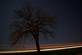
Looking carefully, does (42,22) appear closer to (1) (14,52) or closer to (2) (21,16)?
(2) (21,16)

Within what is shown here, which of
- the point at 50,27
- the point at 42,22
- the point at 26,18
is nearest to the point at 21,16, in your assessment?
the point at 26,18

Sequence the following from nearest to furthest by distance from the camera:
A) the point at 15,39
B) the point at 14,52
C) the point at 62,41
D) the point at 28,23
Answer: the point at 28,23, the point at 15,39, the point at 14,52, the point at 62,41

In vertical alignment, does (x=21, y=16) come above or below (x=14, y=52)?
above

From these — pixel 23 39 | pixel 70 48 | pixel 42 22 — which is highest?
pixel 42 22

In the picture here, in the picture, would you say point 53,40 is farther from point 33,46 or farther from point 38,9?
point 38,9

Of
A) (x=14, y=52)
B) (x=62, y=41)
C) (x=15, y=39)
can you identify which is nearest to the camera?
(x=15, y=39)

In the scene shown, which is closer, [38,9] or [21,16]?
[21,16]

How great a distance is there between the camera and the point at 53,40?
7613 mm

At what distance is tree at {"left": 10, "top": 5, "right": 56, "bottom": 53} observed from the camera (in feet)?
20.1

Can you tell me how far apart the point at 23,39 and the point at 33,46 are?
0.63 m

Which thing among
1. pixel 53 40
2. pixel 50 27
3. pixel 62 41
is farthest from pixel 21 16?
pixel 62 41

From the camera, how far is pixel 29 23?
241 inches

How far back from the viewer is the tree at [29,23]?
6.13 m

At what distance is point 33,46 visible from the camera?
23.6 feet
